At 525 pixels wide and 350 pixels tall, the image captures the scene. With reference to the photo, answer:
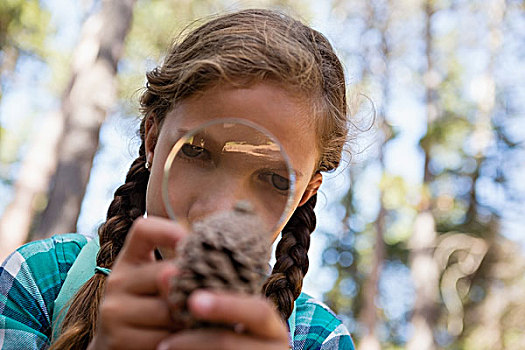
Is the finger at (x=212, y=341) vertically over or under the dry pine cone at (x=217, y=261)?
under

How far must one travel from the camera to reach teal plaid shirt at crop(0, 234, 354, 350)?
1909 mm

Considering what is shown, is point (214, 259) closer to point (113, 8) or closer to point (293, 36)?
point (293, 36)

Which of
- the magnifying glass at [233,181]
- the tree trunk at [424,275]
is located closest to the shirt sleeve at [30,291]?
the magnifying glass at [233,181]

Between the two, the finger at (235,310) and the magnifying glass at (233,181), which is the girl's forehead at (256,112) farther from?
the finger at (235,310)

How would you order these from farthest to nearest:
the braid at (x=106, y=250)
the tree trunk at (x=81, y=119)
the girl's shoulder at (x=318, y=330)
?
the tree trunk at (x=81, y=119) → the girl's shoulder at (x=318, y=330) → the braid at (x=106, y=250)

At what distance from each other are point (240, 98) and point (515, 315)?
18.0 metres

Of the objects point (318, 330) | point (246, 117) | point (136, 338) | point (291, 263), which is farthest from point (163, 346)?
point (318, 330)

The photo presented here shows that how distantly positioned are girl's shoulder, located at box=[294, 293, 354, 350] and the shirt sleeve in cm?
114

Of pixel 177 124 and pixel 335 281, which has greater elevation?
pixel 177 124

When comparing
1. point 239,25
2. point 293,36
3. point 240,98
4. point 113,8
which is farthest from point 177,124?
point 113,8

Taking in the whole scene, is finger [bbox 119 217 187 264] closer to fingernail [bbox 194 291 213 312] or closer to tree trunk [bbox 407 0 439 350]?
fingernail [bbox 194 291 213 312]

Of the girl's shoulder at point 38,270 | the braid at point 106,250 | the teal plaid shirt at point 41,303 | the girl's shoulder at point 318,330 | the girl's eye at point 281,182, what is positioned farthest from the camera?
the girl's shoulder at point 318,330

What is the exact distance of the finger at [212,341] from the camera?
0.90 m

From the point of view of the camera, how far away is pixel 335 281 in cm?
2016
